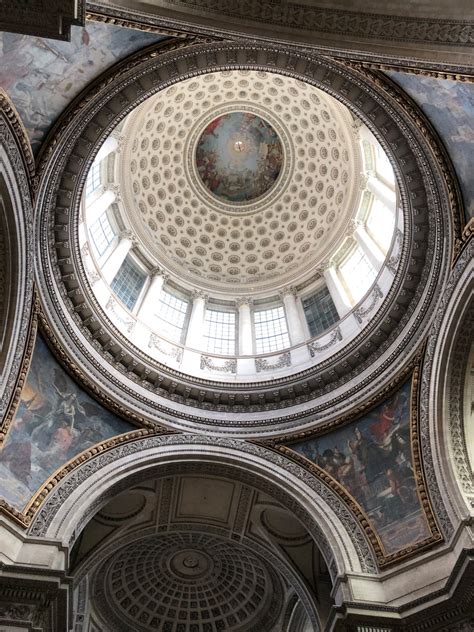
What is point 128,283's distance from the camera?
22312 millimetres

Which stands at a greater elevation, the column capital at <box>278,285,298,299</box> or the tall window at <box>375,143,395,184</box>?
the tall window at <box>375,143,395,184</box>

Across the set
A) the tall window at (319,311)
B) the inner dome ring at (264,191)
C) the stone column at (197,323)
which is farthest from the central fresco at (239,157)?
the tall window at (319,311)

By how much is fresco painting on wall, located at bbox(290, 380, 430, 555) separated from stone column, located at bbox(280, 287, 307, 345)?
5722 mm

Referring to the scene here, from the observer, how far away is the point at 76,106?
12445mm

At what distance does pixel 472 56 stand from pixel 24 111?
8507mm

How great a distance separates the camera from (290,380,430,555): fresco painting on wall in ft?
44.6

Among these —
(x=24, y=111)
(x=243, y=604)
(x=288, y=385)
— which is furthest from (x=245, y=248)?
(x=24, y=111)

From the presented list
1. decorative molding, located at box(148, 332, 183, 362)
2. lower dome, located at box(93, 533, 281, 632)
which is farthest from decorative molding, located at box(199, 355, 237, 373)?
lower dome, located at box(93, 533, 281, 632)

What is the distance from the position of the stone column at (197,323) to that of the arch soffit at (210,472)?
18.2ft

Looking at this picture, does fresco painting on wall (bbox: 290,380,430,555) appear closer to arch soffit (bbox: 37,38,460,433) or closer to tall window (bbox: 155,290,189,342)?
arch soffit (bbox: 37,38,460,433)

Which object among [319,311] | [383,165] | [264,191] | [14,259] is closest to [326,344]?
[319,311]

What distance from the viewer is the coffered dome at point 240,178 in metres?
25.0

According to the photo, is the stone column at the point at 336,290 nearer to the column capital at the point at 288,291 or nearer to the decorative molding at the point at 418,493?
the column capital at the point at 288,291

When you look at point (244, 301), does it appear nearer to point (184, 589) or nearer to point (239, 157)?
point (239, 157)
